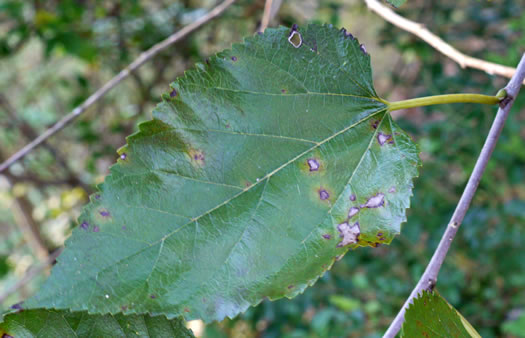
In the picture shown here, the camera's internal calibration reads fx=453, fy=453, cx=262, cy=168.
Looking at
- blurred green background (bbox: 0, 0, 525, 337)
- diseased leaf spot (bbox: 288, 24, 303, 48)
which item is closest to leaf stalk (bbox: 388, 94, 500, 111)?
diseased leaf spot (bbox: 288, 24, 303, 48)

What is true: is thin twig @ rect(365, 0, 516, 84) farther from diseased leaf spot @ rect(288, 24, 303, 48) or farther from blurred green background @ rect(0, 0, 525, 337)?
blurred green background @ rect(0, 0, 525, 337)

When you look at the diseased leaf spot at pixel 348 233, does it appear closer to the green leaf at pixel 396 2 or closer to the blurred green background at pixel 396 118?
the green leaf at pixel 396 2

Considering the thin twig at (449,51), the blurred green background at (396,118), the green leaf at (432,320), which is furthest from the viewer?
the blurred green background at (396,118)

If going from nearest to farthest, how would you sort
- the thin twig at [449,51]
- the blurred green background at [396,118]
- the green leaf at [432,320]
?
the green leaf at [432,320], the thin twig at [449,51], the blurred green background at [396,118]

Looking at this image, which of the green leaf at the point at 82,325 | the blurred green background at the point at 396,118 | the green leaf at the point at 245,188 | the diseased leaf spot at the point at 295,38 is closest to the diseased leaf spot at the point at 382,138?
the green leaf at the point at 245,188

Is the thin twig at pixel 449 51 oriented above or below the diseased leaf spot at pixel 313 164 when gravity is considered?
below
